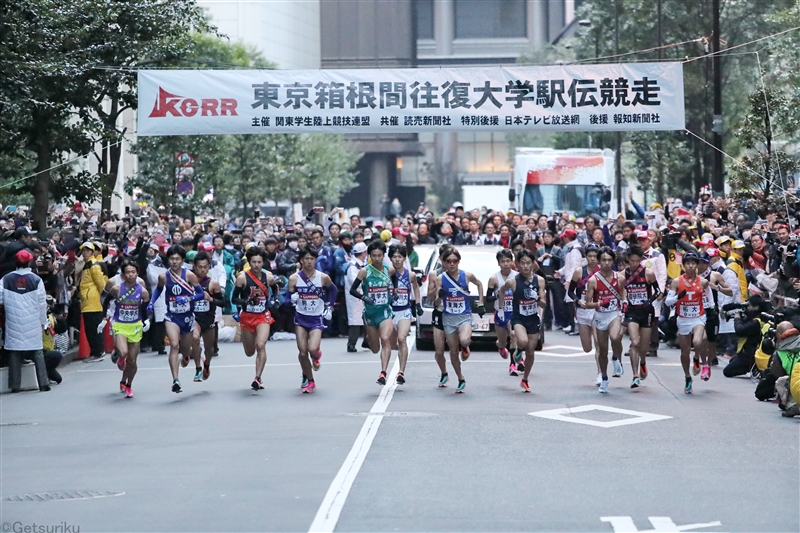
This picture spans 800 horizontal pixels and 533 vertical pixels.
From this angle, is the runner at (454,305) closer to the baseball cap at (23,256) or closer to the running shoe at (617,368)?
the running shoe at (617,368)

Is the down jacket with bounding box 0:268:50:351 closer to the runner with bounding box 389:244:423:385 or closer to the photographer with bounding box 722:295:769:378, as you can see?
the runner with bounding box 389:244:423:385

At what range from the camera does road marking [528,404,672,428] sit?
13766 millimetres

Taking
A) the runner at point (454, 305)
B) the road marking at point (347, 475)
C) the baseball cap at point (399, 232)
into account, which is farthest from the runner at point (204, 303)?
the baseball cap at point (399, 232)

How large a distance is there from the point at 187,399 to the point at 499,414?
415cm

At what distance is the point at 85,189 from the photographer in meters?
28.4

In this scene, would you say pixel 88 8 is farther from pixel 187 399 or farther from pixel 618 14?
pixel 618 14

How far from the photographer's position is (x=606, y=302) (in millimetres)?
16859

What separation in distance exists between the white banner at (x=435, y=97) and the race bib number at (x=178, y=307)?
1071cm

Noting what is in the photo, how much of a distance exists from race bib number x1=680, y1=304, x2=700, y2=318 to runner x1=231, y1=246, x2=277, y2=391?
519 cm

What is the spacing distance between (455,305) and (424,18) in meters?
100

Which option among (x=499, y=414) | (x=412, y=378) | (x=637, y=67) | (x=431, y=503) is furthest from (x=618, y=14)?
(x=431, y=503)

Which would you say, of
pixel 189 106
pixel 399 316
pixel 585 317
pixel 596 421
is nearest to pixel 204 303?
pixel 399 316

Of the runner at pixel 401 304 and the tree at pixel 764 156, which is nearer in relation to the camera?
the runner at pixel 401 304

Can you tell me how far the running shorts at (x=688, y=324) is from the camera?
1670 cm
